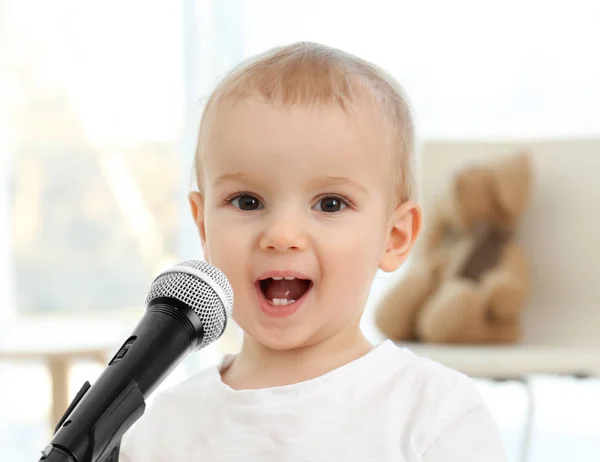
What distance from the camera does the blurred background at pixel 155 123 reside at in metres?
2.88

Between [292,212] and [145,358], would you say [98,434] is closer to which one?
[145,358]

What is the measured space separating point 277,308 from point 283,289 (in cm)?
2

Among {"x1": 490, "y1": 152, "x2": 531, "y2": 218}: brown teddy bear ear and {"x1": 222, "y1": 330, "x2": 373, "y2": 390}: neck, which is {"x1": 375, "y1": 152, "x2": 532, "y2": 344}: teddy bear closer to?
{"x1": 490, "y1": 152, "x2": 531, "y2": 218}: brown teddy bear ear

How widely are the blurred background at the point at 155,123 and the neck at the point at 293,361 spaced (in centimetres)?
95

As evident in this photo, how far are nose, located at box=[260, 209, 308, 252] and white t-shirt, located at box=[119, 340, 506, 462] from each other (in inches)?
5.5

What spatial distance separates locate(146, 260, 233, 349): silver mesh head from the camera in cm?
71

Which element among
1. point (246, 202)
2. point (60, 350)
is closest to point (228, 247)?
point (246, 202)

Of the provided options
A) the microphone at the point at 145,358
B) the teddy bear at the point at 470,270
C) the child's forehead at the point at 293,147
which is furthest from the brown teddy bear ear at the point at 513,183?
the microphone at the point at 145,358

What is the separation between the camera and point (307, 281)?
91 centimetres

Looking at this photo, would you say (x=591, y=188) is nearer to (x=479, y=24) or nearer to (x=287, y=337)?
(x=479, y=24)

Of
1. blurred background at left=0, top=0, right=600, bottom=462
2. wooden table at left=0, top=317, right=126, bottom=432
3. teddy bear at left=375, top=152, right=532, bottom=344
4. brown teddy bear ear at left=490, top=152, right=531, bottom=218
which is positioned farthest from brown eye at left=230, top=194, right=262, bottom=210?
brown teddy bear ear at left=490, top=152, right=531, bottom=218

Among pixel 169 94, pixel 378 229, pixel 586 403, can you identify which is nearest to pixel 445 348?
pixel 586 403

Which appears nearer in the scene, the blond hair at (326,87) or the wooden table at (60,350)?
the blond hair at (326,87)

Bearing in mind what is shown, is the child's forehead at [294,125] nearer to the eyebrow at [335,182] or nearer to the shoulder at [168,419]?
the eyebrow at [335,182]
